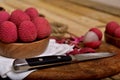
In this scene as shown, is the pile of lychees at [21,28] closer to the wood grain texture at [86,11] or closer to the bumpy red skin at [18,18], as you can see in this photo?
the bumpy red skin at [18,18]

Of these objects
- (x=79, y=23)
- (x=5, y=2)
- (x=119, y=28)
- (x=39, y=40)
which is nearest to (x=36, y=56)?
(x=39, y=40)

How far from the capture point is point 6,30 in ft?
1.59

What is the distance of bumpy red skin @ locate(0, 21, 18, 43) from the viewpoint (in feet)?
1.59

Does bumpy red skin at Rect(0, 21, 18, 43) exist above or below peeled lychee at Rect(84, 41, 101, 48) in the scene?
above

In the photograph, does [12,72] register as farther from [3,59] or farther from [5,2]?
[5,2]

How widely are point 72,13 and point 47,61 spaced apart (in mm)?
805

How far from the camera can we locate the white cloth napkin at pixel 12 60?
1.48 ft

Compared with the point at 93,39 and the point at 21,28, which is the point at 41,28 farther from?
the point at 93,39

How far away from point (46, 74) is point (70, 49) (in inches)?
4.7

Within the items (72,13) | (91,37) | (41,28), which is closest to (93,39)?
(91,37)

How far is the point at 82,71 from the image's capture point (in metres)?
0.46

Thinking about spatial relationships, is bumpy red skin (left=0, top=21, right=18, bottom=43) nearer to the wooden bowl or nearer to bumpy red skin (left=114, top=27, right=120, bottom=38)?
the wooden bowl

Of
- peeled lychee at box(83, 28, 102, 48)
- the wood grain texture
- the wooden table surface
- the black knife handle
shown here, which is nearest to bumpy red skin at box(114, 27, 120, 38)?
peeled lychee at box(83, 28, 102, 48)

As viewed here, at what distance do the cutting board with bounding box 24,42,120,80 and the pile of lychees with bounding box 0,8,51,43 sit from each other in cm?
8
